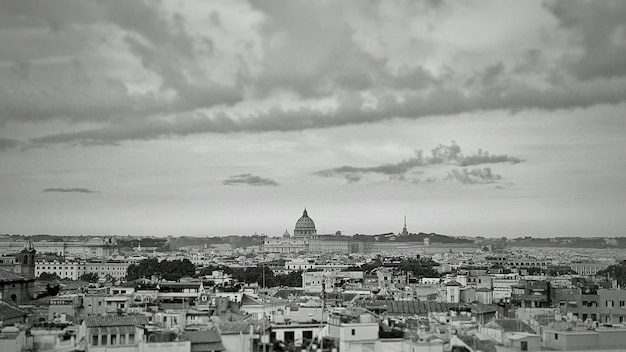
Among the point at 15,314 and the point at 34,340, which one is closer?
the point at 34,340

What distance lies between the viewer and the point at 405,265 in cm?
11988

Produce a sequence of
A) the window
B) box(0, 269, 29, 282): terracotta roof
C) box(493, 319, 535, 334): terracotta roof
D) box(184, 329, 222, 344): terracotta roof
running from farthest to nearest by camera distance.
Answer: box(0, 269, 29, 282): terracotta roof, box(493, 319, 535, 334): terracotta roof, box(184, 329, 222, 344): terracotta roof, the window

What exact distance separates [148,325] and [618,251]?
167 metres

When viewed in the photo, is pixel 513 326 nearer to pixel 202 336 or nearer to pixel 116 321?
pixel 202 336

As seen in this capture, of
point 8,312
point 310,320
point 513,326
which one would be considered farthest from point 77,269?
point 513,326

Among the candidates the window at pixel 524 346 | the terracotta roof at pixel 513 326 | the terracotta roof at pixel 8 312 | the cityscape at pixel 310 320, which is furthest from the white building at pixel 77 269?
the window at pixel 524 346

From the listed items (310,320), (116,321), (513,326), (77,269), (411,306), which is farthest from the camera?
(77,269)

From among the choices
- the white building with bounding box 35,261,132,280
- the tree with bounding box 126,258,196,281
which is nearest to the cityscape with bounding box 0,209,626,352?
the tree with bounding box 126,258,196,281

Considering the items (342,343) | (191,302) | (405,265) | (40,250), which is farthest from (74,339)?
(40,250)

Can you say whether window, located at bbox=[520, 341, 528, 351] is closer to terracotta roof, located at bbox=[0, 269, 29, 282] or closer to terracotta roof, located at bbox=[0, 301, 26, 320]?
terracotta roof, located at bbox=[0, 301, 26, 320]

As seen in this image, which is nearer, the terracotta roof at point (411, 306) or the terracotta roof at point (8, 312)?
the terracotta roof at point (8, 312)

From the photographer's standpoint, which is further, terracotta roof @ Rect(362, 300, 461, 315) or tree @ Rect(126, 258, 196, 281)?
tree @ Rect(126, 258, 196, 281)

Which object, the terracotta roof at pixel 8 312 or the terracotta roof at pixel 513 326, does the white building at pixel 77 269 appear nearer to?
the terracotta roof at pixel 8 312

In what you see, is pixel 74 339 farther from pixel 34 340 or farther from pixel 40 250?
pixel 40 250
